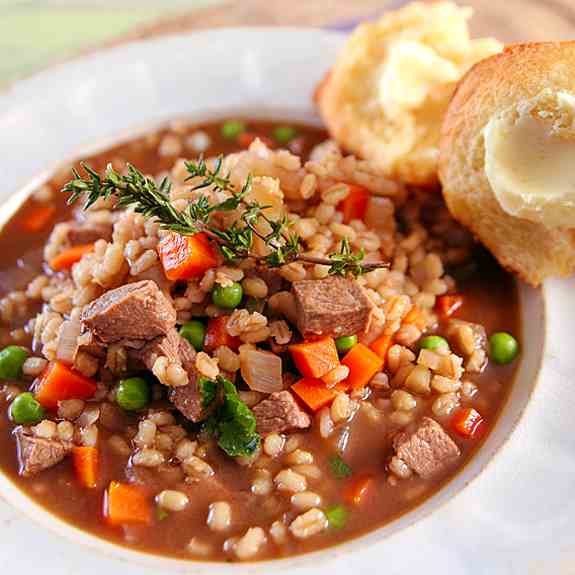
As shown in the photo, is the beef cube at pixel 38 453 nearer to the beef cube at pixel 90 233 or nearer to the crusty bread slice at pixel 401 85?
the beef cube at pixel 90 233

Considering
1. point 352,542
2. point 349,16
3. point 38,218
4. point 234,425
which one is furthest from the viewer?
point 349,16

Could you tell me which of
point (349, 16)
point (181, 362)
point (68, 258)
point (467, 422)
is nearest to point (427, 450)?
point (467, 422)

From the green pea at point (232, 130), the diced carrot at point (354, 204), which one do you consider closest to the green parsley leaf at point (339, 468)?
the diced carrot at point (354, 204)

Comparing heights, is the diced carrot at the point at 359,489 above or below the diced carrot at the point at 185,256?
below

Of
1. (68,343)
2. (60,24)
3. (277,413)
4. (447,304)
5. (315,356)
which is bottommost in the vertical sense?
(447,304)

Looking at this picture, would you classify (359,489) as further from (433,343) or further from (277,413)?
(433,343)

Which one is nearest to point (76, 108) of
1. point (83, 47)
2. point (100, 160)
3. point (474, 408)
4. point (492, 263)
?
point (100, 160)

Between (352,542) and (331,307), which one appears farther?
(331,307)
